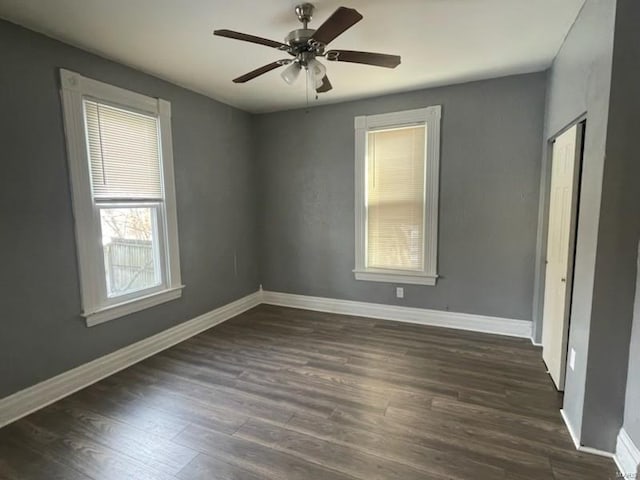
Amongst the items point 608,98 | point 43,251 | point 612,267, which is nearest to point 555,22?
point 608,98

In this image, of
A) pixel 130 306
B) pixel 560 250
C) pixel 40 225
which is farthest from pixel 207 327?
pixel 560 250

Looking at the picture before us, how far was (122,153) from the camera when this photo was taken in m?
2.81

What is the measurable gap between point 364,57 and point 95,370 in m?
3.12

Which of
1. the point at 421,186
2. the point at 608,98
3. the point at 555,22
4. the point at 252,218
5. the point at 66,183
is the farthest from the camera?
the point at 252,218

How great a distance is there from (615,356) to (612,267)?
0.48 m

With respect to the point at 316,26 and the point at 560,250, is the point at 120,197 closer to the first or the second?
the point at 316,26

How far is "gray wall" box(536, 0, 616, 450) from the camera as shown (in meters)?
1.67

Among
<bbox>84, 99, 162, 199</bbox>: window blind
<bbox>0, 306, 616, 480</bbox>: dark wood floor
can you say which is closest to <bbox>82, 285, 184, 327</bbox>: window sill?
<bbox>0, 306, 616, 480</bbox>: dark wood floor

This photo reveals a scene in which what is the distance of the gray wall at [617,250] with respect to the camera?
156cm

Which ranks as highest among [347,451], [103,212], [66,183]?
[66,183]

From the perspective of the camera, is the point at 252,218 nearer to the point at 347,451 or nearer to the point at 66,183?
the point at 66,183

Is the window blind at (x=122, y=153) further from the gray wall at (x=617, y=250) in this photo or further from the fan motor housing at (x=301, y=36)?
the gray wall at (x=617, y=250)

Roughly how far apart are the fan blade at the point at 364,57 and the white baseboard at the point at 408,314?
8.89 feet

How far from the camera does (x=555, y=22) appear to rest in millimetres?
2193
